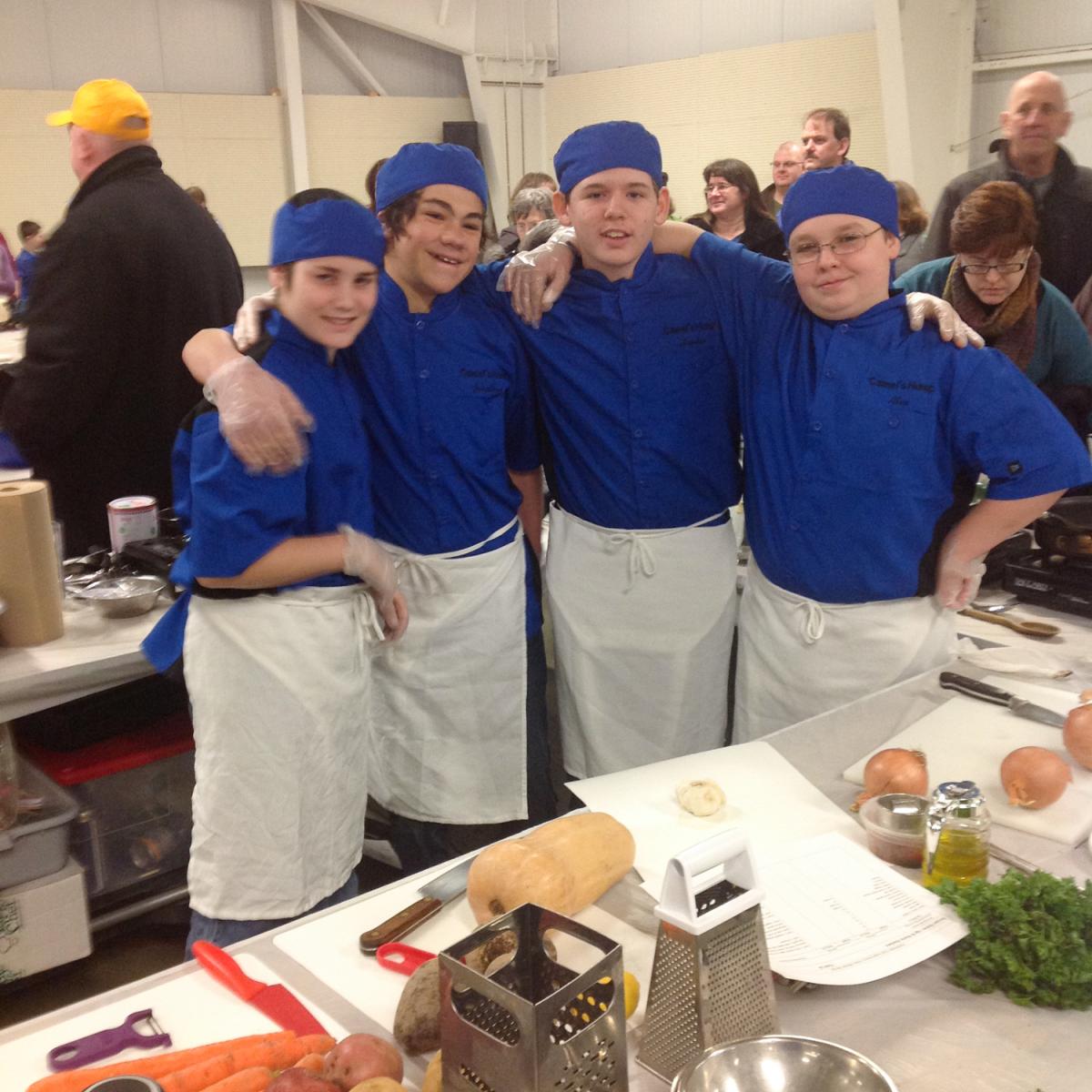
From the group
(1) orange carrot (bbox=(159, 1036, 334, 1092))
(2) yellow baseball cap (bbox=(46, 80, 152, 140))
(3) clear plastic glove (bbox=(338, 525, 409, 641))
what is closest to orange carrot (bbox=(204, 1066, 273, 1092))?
(1) orange carrot (bbox=(159, 1036, 334, 1092))

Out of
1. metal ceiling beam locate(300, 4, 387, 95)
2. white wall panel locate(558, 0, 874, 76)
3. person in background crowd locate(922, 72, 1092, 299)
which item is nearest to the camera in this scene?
person in background crowd locate(922, 72, 1092, 299)

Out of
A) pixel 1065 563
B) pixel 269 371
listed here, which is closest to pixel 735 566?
pixel 1065 563

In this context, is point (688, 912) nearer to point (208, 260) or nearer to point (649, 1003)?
point (649, 1003)

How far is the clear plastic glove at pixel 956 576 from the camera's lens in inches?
78.0

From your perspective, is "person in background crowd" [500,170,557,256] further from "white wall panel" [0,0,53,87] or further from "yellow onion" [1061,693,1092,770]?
"white wall panel" [0,0,53,87]

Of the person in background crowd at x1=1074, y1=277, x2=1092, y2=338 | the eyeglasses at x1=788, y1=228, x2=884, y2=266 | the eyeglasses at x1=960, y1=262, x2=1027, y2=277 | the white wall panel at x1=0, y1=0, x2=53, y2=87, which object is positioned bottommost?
the person in background crowd at x1=1074, y1=277, x2=1092, y2=338

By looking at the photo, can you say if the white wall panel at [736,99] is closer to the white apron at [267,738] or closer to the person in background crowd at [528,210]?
the person in background crowd at [528,210]

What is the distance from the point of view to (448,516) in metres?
2.20

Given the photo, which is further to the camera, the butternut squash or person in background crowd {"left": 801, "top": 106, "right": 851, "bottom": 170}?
person in background crowd {"left": 801, "top": 106, "right": 851, "bottom": 170}

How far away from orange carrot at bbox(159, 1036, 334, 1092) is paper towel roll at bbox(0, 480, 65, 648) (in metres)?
1.40

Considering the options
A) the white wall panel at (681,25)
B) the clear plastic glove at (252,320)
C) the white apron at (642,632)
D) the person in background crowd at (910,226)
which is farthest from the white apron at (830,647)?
the white wall panel at (681,25)

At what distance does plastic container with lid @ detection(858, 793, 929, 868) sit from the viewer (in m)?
→ 1.40

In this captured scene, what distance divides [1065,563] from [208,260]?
2.25m

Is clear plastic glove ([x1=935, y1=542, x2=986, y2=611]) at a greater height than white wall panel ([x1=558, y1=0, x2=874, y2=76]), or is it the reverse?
white wall panel ([x1=558, y1=0, x2=874, y2=76])
